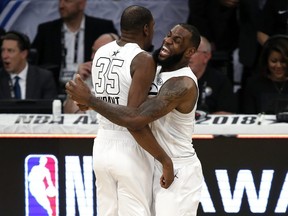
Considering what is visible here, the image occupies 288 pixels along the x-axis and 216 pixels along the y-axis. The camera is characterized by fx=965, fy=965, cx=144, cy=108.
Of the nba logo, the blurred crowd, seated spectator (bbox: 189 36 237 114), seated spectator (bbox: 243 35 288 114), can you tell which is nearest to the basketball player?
the nba logo

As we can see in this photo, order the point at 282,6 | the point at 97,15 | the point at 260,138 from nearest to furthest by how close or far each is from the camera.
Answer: the point at 260,138 → the point at 282,6 → the point at 97,15

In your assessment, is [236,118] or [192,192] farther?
[236,118]

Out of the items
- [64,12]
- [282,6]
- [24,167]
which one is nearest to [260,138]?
[24,167]

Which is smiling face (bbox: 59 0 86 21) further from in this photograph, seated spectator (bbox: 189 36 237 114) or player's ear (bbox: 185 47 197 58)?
player's ear (bbox: 185 47 197 58)

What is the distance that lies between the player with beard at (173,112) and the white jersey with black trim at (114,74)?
0.16 m

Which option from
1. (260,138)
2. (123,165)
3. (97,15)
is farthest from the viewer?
(97,15)

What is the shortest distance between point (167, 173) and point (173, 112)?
1.28 feet

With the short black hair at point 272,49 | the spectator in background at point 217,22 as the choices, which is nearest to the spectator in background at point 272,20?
the spectator in background at point 217,22

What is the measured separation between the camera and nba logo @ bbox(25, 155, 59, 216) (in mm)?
7469

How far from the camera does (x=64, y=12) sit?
9.80 m

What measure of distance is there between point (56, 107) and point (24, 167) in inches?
20.9

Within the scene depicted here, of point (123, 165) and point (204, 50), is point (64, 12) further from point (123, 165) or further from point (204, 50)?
point (123, 165)

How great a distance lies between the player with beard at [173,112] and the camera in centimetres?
600

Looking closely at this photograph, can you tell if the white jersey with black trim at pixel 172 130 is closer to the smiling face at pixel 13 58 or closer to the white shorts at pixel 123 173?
the white shorts at pixel 123 173
